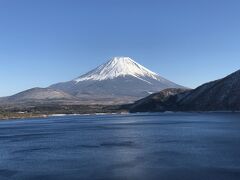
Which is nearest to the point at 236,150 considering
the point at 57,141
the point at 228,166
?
the point at 228,166

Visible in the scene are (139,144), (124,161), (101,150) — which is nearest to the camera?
(124,161)

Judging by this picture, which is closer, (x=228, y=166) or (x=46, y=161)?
(x=228, y=166)

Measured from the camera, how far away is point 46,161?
215ft

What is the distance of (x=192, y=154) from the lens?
2657 inches

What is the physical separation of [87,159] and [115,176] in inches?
541

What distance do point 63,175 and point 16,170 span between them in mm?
7632

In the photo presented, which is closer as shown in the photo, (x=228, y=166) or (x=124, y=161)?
(x=228, y=166)

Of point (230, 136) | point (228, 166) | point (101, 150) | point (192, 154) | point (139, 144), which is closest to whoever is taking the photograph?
point (228, 166)

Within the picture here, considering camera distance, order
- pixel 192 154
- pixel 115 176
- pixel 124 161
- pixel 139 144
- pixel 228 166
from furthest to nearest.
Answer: pixel 139 144 → pixel 192 154 → pixel 124 161 → pixel 228 166 → pixel 115 176

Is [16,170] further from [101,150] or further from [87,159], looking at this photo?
[101,150]

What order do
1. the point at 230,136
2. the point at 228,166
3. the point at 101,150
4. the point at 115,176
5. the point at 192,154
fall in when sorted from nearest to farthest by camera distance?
the point at 115,176 → the point at 228,166 → the point at 192,154 → the point at 101,150 → the point at 230,136

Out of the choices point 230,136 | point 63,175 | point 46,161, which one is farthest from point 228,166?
point 230,136

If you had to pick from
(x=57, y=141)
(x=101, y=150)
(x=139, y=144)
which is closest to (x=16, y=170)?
(x=101, y=150)

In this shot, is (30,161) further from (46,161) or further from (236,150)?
(236,150)
